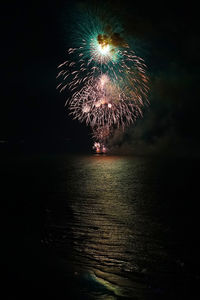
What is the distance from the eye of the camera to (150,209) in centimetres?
2267

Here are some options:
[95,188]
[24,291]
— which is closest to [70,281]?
[24,291]

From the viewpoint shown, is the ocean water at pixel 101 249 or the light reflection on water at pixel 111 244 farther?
the light reflection on water at pixel 111 244

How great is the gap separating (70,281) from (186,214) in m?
14.5

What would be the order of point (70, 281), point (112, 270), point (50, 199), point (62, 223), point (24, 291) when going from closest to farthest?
1. point (24, 291)
2. point (70, 281)
3. point (112, 270)
4. point (62, 223)
5. point (50, 199)

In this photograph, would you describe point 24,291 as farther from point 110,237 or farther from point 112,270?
point 110,237

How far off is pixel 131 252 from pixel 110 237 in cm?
232

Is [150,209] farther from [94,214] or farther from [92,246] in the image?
[92,246]

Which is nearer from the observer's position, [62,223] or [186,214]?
[62,223]

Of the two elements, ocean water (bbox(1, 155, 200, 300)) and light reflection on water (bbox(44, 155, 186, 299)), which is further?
light reflection on water (bbox(44, 155, 186, 299))

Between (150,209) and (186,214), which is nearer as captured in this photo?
(186,214)

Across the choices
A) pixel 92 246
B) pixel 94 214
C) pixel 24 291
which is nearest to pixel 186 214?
pixel 94 214

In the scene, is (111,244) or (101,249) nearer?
(101,249)

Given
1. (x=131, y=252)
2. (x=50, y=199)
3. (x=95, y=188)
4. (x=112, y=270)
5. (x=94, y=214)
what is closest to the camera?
(x=112, y=270)

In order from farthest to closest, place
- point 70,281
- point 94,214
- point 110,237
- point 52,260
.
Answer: point 94,214
point 110,237
point 52,260
point 70,281
